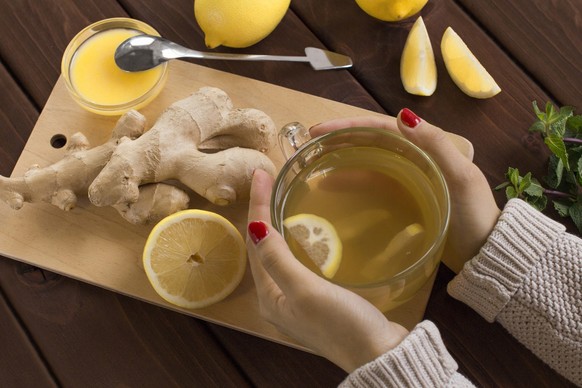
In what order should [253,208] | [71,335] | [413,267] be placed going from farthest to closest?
[71,335] < [253,208] < [413,267]

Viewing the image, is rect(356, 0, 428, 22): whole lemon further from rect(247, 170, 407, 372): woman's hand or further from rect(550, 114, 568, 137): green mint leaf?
rect(247, 170, 407, 372): woman's hand

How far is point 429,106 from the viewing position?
1194 mm

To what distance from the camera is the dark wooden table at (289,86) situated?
42.8 inches

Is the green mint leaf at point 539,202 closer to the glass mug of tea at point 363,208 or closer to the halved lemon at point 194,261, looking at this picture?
the glass mug of tea at point 363,208

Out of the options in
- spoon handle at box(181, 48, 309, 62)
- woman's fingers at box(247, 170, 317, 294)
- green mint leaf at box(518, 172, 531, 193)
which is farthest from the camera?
spoon handle at box(181, 48, 309, 62)

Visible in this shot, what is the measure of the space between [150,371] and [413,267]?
1.55 ft

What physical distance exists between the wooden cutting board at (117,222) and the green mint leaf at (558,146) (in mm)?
123

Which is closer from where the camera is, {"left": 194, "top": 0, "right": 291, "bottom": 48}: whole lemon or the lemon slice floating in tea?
the lemon slice floating in tea

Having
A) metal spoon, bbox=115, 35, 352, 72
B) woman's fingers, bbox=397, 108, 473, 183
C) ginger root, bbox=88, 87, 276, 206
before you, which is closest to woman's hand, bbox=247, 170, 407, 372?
ginger root, bbox=88, 87, 276, 206

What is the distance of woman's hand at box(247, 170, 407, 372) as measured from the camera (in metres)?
0.88

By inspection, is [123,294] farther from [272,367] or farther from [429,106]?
[429,106]

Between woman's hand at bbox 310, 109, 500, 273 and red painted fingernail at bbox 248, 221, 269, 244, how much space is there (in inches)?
10.2

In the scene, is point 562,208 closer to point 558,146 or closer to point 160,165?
point 558,146

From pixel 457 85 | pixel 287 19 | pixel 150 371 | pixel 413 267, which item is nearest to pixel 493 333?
pixel 413 267
